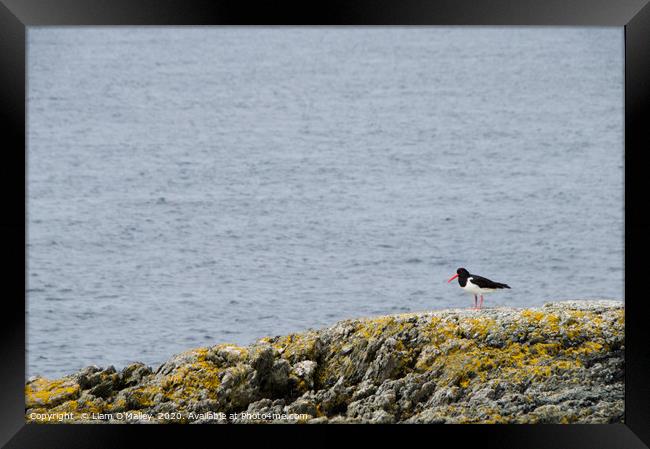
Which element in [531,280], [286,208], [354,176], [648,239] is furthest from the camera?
[354,176]

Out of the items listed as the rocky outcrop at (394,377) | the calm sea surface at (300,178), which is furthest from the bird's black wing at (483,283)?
the calm sea surface at (300,178)

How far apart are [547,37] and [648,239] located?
4031 centimetres

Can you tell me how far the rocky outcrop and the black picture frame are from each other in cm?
46

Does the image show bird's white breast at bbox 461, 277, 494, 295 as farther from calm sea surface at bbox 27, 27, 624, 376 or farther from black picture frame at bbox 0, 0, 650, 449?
calm sea surface at bbox 27, 27, 624, 376

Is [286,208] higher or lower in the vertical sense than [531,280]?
higher

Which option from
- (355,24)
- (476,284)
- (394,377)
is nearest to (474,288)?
(476,284)

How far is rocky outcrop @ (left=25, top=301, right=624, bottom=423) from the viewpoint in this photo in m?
6.54

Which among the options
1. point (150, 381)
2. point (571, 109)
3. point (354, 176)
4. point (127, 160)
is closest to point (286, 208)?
point (354, 176)

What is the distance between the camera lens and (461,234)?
2619 centimetres

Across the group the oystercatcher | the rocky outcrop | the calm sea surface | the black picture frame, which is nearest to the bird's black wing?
the oystercatcher

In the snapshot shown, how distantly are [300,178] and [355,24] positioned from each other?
25320 mm

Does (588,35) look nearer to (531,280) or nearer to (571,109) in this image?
(571,109)

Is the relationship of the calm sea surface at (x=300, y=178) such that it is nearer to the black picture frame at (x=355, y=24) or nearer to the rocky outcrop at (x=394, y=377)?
the rocky outcrop at (x=394, y=377)

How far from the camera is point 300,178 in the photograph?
102ft
